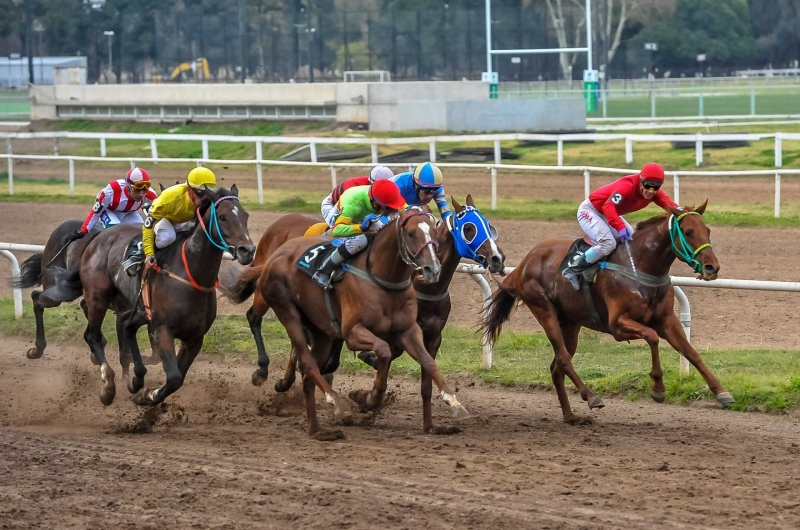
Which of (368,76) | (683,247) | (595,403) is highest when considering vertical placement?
(368,76)

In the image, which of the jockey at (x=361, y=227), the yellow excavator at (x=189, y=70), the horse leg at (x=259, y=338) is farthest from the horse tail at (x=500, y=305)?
the yellow excavator at (x=189, y=70)

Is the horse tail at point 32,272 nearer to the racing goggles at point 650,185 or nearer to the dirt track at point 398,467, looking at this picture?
the dirt track at point 398,467

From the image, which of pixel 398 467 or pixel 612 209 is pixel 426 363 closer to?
pixel 398 467

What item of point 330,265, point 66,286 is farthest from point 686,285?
point 66,286

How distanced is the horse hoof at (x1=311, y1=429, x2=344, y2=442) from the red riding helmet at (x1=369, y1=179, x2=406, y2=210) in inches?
54.6

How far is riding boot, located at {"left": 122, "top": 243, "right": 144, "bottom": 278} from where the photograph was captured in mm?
7676

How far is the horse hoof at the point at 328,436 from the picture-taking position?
677 cm

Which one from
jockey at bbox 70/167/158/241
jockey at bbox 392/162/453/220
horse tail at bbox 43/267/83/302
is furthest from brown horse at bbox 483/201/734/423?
horse tail at bbox 43/267/83/302

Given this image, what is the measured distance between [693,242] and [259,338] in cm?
331

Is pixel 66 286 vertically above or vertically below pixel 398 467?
above

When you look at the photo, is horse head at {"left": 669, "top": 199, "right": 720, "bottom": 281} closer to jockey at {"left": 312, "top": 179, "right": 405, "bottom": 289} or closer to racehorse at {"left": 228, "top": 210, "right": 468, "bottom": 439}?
racehorse at {"left": 228, "top": 210, "right": 468, "bottom": 439}

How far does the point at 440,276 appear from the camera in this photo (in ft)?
23.6

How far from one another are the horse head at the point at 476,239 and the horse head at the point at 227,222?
1217 millimetres

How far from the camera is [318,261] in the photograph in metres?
7.20
